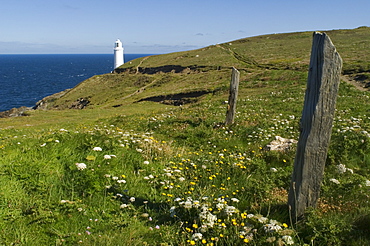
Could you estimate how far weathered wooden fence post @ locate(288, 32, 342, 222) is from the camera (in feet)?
18.0

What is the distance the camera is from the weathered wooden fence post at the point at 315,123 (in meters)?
5.49

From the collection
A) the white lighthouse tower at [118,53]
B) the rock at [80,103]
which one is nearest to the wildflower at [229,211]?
the rock at [80,103]

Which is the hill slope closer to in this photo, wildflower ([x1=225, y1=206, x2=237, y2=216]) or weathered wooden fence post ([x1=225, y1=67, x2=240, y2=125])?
weathered wooden fence post ([x1=225, y1=67, x2=240, y2=125])

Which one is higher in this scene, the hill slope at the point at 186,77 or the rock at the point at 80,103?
the hill slope at the point at 186,77

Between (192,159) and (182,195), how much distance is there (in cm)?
280

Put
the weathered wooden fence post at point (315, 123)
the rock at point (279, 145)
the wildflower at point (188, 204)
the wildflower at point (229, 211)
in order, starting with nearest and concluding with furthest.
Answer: the weathered wooden fence post at point (315, 123), the wildflower at point (229, 211), the wildflower at point (188, 204), the rock at point (279, 145)

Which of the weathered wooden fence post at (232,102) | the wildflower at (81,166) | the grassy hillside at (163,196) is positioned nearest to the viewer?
the grassy hillside at (163,196)

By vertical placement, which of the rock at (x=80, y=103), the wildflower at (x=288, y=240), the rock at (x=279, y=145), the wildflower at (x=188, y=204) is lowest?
the rock at (x=80, y=103)

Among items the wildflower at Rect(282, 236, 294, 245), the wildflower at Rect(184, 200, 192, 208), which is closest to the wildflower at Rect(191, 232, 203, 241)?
the wildflower at Rect(184, 200, 192, 208)

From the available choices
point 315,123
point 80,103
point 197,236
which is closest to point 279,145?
point 315,123

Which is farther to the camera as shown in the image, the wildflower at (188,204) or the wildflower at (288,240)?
the wildflower at (188,204)

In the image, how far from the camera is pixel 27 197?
6449 mm

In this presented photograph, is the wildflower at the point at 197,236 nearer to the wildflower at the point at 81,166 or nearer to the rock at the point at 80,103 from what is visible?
the wildflower at the point at 81,166

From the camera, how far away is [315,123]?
5746 millimetres
